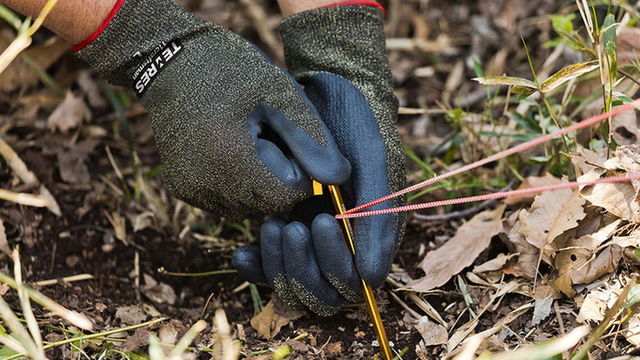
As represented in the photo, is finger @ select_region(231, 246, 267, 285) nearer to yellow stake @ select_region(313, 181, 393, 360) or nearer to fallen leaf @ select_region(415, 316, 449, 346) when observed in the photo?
yellow stake @ select_region(313, 181, 393, 360)

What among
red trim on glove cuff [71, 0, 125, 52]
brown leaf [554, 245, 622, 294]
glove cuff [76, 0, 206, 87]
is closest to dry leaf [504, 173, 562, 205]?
brown leaf [554, 245, 622, 294]

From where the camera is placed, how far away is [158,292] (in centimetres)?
183

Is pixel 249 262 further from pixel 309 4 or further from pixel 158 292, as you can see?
pixel 309 4

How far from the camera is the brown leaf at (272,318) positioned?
160cm

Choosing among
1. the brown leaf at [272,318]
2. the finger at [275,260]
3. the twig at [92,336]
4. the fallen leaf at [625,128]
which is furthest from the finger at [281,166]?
the fallen leaf at [625,128]

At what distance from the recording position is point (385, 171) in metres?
1.57

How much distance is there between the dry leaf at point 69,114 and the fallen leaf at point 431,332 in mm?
1310

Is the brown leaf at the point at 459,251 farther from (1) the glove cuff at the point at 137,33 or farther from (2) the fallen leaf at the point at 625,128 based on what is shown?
(1) the glove cuff at the point at 137,33

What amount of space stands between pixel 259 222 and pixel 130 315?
51 cm

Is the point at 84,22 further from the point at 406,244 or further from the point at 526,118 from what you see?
the point at 526,118

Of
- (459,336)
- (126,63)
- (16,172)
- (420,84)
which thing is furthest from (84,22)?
(420,84)

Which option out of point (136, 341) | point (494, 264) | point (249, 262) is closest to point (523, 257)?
point (494, 264)

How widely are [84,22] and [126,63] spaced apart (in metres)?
0.13

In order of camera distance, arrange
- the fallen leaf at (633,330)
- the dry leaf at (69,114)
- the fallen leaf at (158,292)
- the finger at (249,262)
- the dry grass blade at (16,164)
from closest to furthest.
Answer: the fallen leaf at (633,330)
the finger at (249,262)
the fallen leaf at (158,292)
the dry grass blade at (16,164)
the dry leaf at (69,114)
